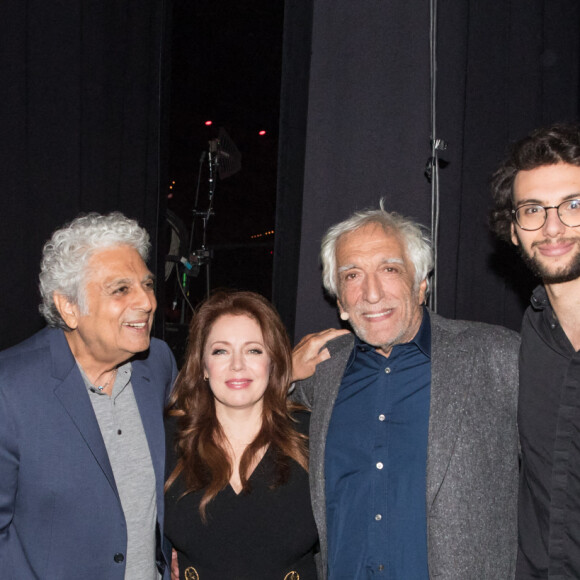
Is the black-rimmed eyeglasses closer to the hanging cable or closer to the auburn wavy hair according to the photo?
the hanging cable

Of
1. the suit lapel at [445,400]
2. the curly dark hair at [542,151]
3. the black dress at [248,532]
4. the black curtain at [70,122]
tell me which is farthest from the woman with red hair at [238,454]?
the curly dark hair at [542,151]

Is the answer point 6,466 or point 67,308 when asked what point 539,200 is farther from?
point 6,466

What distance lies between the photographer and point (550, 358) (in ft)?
5.39

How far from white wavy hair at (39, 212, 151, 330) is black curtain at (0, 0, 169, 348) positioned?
0.33m

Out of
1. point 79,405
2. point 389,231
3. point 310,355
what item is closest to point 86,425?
point 79,405

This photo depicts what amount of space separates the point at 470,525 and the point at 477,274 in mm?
1285

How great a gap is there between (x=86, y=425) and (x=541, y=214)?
154cm

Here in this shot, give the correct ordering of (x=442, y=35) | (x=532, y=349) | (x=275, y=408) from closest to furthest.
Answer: (x=532, y=349)
(x=275, y=408)
(x=442, y=35)

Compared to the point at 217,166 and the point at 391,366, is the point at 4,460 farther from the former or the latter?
the point at 217,166

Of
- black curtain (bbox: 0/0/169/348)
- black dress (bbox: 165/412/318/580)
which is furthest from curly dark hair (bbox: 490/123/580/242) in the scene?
black curtain (bbox: 0/0/169/348)

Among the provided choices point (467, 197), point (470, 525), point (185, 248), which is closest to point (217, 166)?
point (185, 248)

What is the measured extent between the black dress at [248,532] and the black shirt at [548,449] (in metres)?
0.70

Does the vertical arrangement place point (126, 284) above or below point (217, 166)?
below

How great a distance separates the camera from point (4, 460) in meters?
1.57
